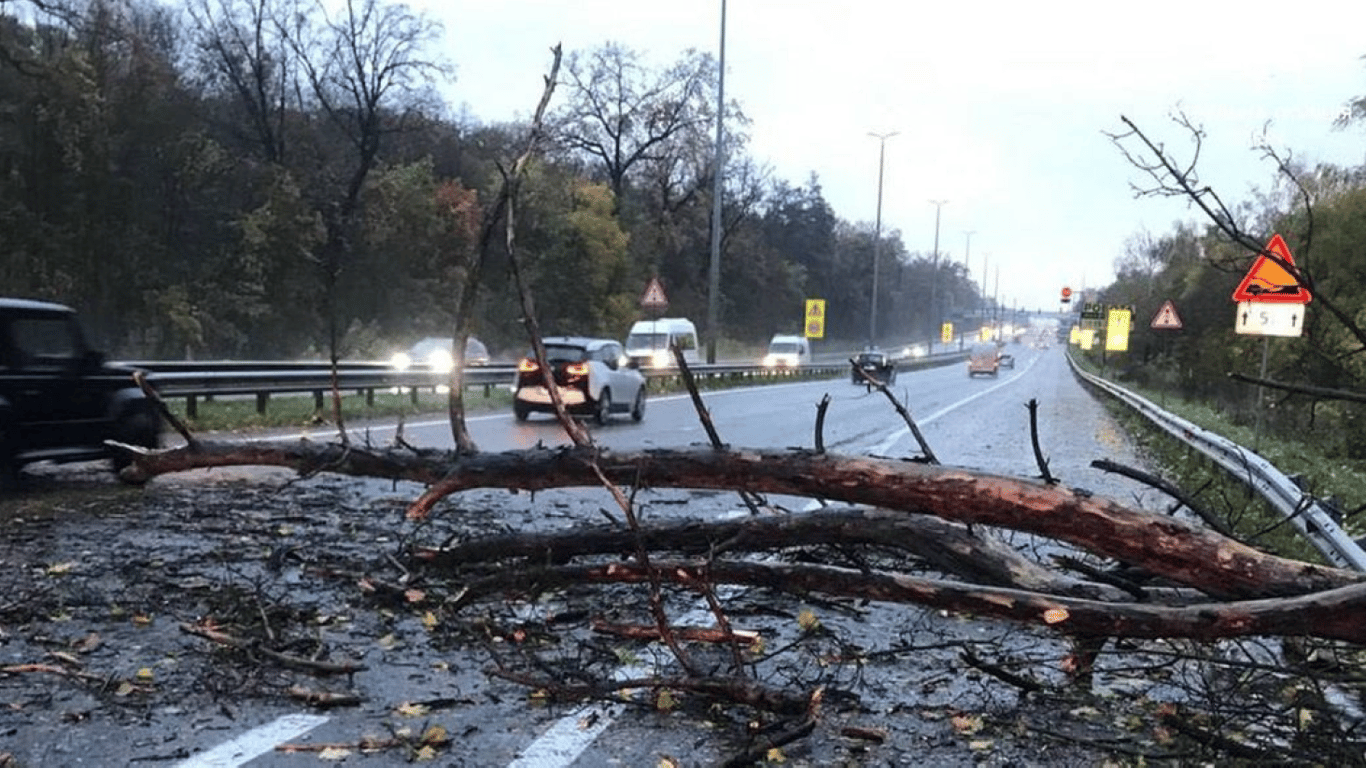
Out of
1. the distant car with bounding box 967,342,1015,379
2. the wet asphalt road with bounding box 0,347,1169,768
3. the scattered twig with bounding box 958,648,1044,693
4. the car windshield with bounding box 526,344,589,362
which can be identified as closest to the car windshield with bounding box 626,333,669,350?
the car windshield with bounding box 526,344,589,362

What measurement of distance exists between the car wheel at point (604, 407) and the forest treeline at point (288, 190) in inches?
261

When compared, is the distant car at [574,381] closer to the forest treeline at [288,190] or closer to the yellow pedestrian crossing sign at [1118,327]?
the forest treeline at [288,190]

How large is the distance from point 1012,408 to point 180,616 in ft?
81.8

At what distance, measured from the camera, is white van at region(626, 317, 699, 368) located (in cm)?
3406

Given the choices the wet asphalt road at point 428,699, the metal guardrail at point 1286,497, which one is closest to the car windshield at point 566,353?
the metal guardrail at point 1286,497

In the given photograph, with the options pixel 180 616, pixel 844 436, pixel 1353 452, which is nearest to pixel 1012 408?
pixel 1353 452

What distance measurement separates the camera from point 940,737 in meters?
4.43

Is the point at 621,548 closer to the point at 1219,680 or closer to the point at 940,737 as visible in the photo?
the point at 940,737

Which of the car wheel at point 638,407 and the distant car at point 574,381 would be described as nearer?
the distant car at point 574,381

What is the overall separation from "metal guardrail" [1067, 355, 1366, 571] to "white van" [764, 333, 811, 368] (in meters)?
33.7

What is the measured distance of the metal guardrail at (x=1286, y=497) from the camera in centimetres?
589

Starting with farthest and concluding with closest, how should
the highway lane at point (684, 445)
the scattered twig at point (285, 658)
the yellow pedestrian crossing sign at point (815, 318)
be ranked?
the yellow pedestrian crossing sign at point (815, 318)
the scattered twig at point (285, 658)
the highway lane at point (684, 445)

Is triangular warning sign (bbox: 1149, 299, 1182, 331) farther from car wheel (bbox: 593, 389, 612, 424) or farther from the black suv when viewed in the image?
the black suv

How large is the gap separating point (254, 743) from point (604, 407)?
617 inches
